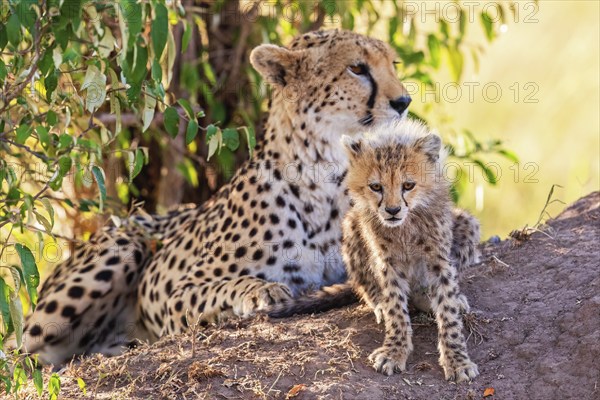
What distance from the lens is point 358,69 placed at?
5.07 m

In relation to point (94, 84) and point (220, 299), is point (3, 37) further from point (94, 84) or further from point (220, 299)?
point (220, 299)

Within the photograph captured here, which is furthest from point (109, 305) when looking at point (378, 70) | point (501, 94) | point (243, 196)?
point (501, 94)

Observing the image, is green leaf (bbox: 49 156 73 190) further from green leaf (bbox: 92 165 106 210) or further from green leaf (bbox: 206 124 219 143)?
green leaf (bbox: 206 124 219 143)

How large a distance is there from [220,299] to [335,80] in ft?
3.75

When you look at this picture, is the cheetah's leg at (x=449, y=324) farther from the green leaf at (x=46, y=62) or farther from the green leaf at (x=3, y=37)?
the green leaf at (x=3, y=37)

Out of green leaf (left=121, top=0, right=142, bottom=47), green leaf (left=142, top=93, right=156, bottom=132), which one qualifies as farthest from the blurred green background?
green leaf (left=121, top=0, right=142, bottom=47)

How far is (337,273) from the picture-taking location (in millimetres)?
5098

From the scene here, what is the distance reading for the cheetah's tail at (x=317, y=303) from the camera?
4.38 m

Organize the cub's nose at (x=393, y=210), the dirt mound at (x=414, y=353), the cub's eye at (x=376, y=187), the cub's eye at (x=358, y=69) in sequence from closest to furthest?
the dirt mound at (x=414, y=353)
the cub's nose at (x=393, y=210)
the cub's eye at (x=376, y=187)
the cub's eye at (x=358, y=69)

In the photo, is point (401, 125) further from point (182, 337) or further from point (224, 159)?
point (224, 159)

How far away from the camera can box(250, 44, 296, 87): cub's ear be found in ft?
16.8

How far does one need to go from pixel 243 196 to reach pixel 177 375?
64.4 inches

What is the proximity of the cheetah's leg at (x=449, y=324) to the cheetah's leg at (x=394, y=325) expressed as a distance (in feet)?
0.37

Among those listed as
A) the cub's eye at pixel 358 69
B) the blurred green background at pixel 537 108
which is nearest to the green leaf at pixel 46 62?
the cub's eye at pixel 358 69
